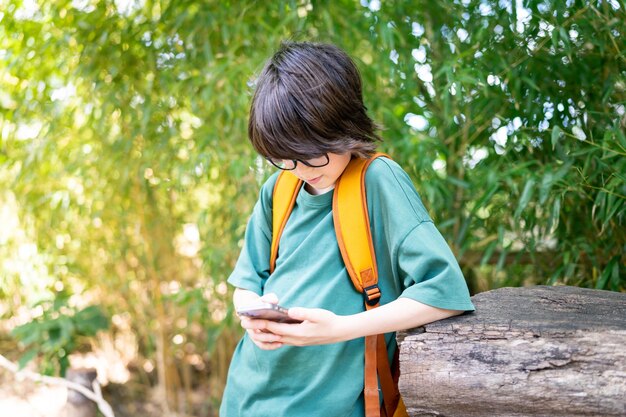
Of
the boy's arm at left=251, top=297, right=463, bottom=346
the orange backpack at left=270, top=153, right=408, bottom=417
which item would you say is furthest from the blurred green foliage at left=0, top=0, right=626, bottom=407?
the boy's arm at left=251, top=297, right=463, bottom=346

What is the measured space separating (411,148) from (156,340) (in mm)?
2179

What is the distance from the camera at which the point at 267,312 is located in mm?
1285

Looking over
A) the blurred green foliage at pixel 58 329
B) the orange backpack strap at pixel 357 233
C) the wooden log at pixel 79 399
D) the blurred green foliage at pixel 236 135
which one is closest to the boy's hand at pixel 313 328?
the orange backpack strap at pixel 357 233

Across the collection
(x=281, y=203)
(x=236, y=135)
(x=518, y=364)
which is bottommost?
(x=518, y=364)

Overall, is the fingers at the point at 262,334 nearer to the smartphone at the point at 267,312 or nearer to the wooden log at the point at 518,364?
the smartphone at the point at 267,312

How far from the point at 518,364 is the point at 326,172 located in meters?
0.57

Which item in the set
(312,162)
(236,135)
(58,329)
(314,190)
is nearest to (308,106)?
(312,162)

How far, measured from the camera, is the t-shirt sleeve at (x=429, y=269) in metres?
1.34

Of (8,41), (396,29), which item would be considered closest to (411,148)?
(396,29)

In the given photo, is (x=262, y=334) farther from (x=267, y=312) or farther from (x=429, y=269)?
(x=429, y=269)

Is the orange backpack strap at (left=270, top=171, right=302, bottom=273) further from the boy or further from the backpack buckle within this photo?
the backpack buckle

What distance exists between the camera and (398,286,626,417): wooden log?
125 centimetres

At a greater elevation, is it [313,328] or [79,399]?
[313,328]

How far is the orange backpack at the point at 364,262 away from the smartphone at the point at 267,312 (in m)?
0.20
